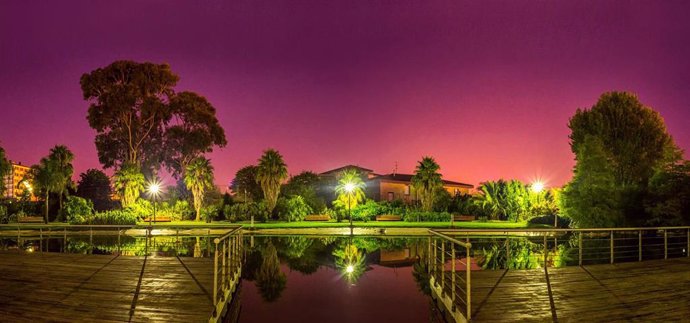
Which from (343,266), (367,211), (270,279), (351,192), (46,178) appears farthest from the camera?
(351,192)

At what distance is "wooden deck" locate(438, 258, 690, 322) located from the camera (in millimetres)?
8469

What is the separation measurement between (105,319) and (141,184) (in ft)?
134

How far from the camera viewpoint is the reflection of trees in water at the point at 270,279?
13553mm

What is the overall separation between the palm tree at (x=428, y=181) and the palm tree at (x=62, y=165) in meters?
32.8

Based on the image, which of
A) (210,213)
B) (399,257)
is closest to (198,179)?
(210,213)

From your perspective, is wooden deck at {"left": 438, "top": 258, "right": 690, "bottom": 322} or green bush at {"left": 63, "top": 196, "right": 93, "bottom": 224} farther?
green bush at {"left": 63, "top": 196, "right": 93, "bottom": 224}

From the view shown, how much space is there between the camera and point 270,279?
15695 millimetres

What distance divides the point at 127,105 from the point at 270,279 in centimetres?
4203

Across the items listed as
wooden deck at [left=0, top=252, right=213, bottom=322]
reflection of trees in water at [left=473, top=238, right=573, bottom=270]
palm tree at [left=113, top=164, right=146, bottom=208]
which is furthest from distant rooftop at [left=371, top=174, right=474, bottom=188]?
wooden deck at [left=0, top=252, right=213, bottom=322]

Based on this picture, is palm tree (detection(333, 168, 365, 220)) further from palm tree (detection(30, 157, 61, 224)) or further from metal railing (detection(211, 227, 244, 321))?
metal railing (detection(211, 227, 244, 321))

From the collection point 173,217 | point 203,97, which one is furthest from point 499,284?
point 203,97

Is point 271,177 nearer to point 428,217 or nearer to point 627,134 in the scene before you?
point 428,217

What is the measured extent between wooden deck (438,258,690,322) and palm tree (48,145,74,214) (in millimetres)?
44536

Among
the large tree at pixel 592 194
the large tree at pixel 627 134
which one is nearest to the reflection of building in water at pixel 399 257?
the large tree at pixel 592 194
